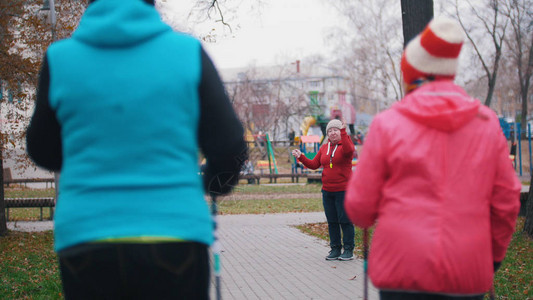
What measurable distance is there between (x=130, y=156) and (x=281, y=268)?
6182 millimetres

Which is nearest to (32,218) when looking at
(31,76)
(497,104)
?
(31,76)

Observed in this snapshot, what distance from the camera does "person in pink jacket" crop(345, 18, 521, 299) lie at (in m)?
2.42

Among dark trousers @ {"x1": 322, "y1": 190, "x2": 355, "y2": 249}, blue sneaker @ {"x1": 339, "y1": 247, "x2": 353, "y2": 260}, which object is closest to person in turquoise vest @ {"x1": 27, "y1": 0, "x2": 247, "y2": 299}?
dark trousers @ {"x1": 322, "y1": 190, "x2": 355, "y2": 249}

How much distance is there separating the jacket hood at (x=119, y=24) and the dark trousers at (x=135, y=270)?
68 centimetres

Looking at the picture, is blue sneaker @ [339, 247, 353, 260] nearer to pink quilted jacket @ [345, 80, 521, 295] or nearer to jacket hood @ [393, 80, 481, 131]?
pink quilted jacket @ [345, 80, 521, 295]

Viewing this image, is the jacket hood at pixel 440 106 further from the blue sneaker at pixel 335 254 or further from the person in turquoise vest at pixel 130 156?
the blue sneaker at pixel 335 254

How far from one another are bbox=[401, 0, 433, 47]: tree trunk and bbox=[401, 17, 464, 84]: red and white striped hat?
5532 mm

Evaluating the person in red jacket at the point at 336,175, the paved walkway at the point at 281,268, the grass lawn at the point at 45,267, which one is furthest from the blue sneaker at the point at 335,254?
the grass lawn at the point at 45,267

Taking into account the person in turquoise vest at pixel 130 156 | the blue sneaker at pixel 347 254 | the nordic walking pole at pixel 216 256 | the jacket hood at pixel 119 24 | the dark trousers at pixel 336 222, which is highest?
the jacket hood at pixel 119 24

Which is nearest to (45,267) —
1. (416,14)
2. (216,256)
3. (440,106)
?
(416,14)

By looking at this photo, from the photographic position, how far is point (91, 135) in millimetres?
2012

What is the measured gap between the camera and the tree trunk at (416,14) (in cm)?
799

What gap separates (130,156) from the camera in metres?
1.96

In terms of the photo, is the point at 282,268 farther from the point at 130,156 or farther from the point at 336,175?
the point at 130,156
